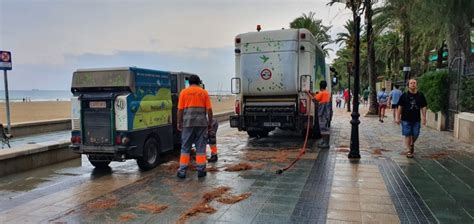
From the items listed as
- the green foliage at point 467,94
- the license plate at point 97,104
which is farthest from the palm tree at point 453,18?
the license plate at point 97,104

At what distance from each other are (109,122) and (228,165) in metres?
2.50

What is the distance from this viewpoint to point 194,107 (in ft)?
21.5

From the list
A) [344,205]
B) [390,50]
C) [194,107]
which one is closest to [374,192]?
[344,205]

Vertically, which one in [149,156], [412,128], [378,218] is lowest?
[378,218]

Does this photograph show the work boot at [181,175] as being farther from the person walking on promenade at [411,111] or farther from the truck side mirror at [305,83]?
the person walking on promenade at [411,111]

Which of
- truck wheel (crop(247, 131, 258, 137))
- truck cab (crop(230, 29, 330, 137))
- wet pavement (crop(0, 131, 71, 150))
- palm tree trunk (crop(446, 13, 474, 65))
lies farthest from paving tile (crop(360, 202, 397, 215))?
wet pavement (crop(0, 131, 71, 150))

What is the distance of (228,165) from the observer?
24.8ft

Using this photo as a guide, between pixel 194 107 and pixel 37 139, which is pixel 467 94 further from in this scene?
pixel 37 139

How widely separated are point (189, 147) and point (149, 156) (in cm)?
131

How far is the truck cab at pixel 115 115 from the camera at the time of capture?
6.83 metres

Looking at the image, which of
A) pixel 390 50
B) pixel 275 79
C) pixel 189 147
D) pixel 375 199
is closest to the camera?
pixel 375 199

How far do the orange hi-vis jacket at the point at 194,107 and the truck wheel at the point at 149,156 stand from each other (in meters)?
1.29

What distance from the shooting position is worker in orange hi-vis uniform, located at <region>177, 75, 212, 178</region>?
6523 millimetres

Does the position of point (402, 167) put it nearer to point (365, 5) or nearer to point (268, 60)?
point (268, 60)
